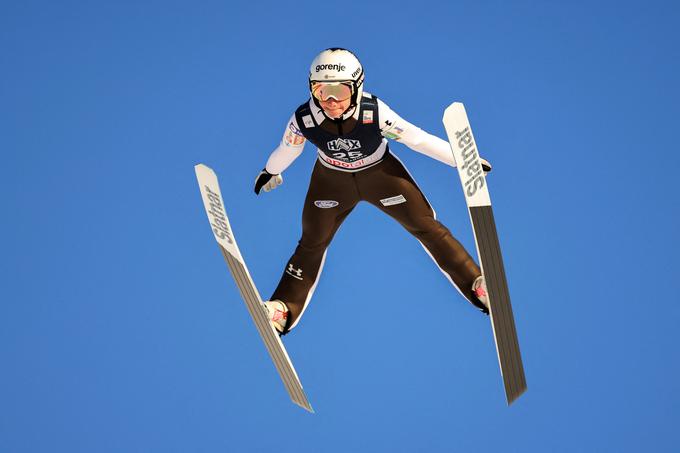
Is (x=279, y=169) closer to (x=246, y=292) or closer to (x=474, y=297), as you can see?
(x=246, y=292)

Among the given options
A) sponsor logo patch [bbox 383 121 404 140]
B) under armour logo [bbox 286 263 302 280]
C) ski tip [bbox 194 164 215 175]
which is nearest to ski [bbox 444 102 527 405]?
sponsor logo patch [bbox 383 121 404 140]

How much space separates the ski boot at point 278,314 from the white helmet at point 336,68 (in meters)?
1.01

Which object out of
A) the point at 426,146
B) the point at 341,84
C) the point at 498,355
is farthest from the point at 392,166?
the point at 498,355

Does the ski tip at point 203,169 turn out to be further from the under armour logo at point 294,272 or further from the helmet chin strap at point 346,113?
the under armour logo at point 294,272

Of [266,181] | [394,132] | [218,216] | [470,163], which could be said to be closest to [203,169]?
[218,216]

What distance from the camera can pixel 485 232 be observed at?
436 centimetres

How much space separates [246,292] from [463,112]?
1189mm

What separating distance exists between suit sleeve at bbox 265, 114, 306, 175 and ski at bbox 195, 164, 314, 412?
0.44 metres

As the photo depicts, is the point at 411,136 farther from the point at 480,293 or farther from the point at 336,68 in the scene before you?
the point at 480,293

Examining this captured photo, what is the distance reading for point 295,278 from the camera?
17.1 ft

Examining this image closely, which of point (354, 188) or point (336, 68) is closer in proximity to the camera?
point (336, 68)

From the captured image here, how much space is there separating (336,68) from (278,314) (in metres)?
1.16

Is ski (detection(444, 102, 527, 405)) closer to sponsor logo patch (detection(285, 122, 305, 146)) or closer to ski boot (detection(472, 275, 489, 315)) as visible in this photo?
ski boot (detection(472, 275, 489, 315))

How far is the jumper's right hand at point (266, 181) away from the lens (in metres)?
5.13
